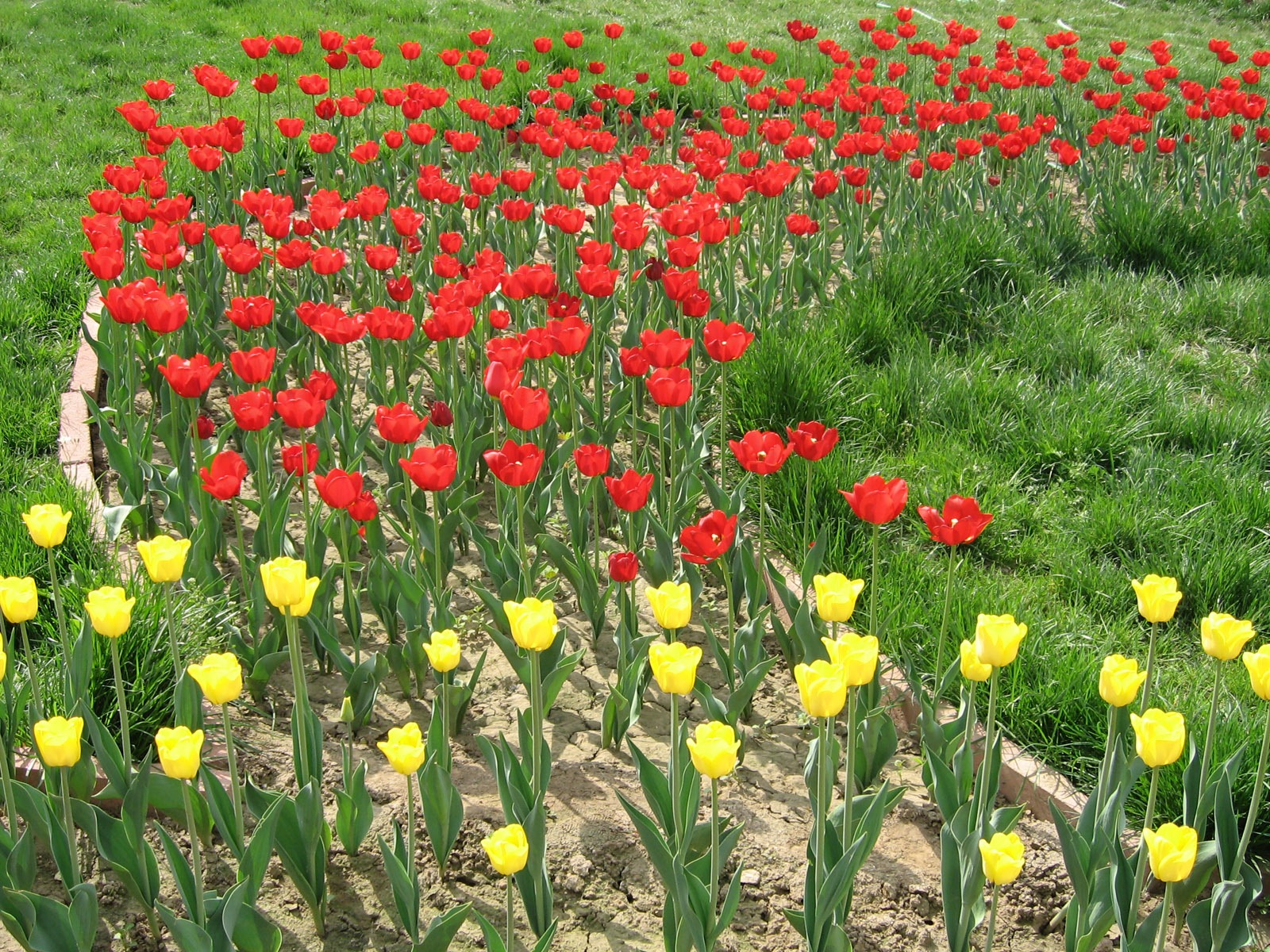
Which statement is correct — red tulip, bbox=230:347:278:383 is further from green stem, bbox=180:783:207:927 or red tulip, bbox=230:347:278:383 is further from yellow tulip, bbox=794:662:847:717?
yellow tulip, bbox=794:662:847:717

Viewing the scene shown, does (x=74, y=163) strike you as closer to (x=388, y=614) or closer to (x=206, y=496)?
(x=206, y=496)

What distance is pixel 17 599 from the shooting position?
1.90 metres

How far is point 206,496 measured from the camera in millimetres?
2918

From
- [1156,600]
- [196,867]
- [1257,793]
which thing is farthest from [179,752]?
[1257,793]

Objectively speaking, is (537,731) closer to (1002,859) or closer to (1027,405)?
(1002,859)

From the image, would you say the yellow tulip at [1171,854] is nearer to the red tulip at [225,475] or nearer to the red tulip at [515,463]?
the red tulip at [515,463]

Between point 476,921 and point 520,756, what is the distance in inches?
15.0

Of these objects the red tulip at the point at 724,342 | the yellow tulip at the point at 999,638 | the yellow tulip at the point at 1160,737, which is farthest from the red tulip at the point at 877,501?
the red tulip at the point at 724,342

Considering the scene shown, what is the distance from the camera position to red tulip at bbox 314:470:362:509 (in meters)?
2.48

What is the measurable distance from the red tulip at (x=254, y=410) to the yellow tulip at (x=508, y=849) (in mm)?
1250

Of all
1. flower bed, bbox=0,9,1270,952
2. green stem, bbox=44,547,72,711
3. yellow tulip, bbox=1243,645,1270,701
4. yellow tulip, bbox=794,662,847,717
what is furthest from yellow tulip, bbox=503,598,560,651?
yellow tulip, bbox=1243,645,1270,701

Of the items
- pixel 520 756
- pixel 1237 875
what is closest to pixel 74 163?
pixel 520 756

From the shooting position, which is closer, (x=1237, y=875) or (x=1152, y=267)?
(x=1237, y=875)

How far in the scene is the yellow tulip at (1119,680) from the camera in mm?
1818
